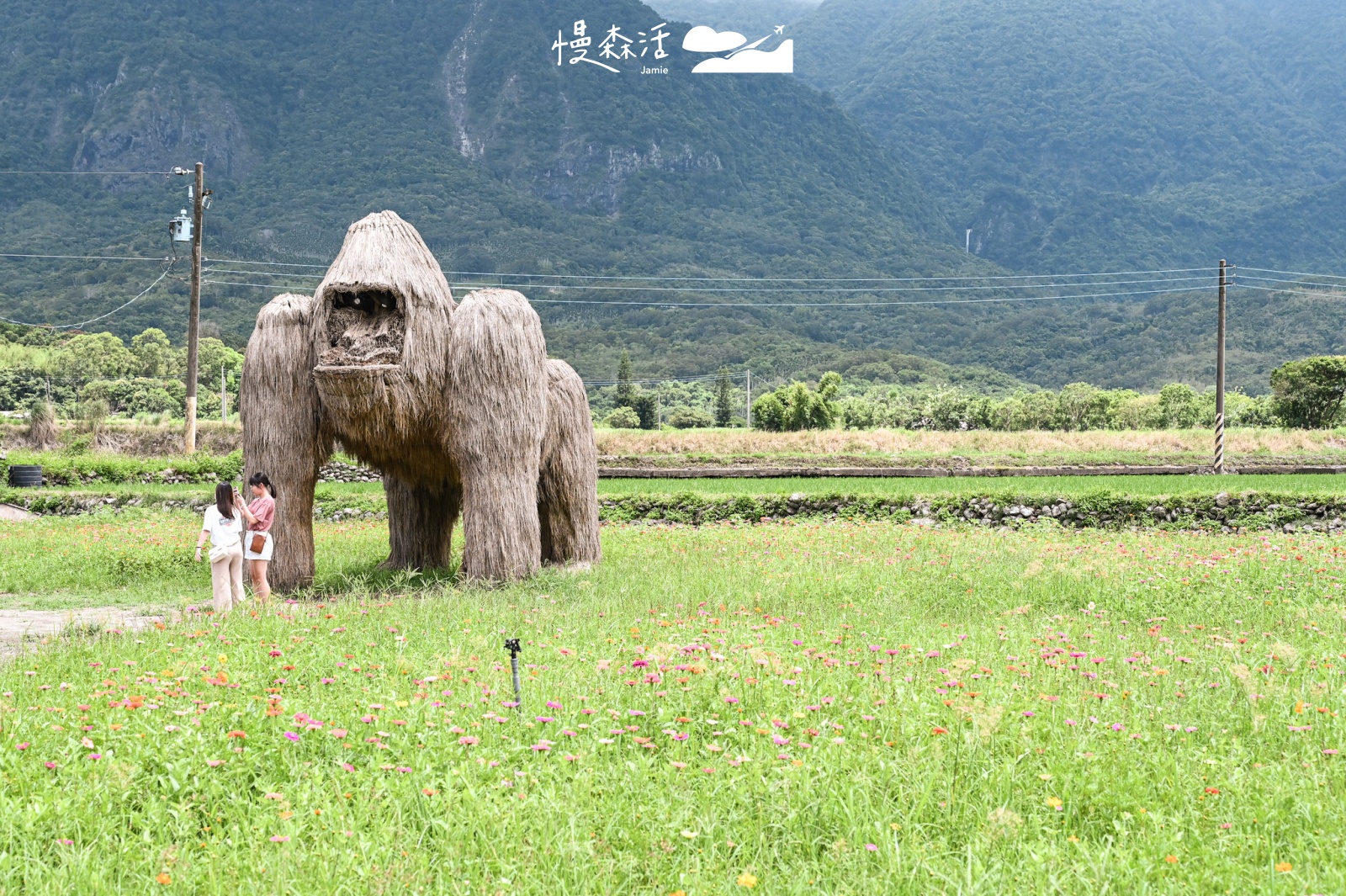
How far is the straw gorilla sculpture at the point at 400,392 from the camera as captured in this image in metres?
9.41

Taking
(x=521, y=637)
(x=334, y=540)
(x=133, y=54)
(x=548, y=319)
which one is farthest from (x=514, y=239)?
(x=521, y=637)

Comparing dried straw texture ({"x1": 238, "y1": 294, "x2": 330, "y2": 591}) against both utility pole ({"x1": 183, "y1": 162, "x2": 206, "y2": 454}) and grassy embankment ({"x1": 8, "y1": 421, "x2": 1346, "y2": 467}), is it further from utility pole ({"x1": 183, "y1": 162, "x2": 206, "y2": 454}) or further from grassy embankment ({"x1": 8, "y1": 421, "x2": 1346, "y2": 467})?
grassy embankment ({"x1": 8, "y1": 421, "x2": 1346, "y2": 467})

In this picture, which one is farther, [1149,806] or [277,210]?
[277,210]

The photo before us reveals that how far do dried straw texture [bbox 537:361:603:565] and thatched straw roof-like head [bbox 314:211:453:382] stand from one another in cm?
168

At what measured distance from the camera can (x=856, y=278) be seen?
137000 millimetres

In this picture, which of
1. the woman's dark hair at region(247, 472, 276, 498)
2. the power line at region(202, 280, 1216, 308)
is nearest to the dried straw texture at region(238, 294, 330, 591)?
the woman's dark hair at region(247, 472, 276, 498)

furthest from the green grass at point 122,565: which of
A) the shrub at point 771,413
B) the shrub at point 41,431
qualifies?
the shrub at point 771,413

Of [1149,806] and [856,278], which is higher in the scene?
[856,278]

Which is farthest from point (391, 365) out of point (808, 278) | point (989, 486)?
point (808, 278)

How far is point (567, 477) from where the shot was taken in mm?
11430

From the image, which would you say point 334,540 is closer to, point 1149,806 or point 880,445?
point 1149,806

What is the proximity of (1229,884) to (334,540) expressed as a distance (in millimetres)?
12976

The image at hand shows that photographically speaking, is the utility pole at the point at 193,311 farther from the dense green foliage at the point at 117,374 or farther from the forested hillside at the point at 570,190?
the forested hillside at the point at 570,190

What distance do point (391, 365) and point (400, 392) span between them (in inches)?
9.7
